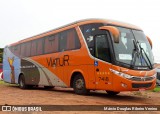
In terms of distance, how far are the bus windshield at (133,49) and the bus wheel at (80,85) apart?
2517 mm

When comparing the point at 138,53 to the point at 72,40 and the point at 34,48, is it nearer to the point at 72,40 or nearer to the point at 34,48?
the point at 72,40

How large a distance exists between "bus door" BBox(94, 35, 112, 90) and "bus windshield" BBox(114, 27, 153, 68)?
1.53ft

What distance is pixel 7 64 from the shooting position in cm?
2495

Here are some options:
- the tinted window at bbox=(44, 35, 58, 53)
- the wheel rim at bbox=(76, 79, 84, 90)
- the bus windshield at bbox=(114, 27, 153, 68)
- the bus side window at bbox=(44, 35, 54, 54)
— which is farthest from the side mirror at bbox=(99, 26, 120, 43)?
the bus side window at bbox=(44, 35, 54, 54)

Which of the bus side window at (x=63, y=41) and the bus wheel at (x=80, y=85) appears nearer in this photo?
the bus wheel at (x=80, y=85)

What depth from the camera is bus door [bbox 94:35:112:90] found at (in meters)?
12.7

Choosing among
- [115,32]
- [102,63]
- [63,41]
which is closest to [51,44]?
[63,41]

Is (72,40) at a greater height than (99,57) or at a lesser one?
greater

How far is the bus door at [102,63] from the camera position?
12.7 meters

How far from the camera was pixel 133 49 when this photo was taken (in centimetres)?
1302

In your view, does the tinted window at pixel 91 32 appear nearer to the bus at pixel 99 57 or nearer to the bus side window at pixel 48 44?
the bus at pixel 99 57

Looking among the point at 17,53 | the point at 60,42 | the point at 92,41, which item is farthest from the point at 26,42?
the point at 92,41

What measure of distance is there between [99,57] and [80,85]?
2.00m

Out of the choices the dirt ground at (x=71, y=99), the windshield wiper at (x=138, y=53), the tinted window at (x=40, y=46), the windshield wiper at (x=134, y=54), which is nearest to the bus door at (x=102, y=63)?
the dirt ground at (x=71, y=99)
